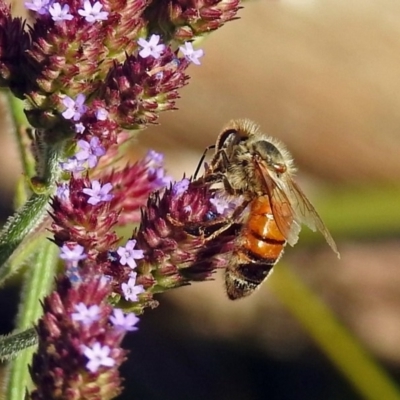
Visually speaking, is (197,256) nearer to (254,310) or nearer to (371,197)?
(371,197)

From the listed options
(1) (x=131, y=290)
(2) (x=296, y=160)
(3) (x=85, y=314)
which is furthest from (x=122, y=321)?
(2) (x=296, y=160)

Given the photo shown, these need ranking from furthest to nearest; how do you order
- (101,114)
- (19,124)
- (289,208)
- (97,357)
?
1. (19,124)
2. (289,208)
3. (101,114)
4. (97,357)

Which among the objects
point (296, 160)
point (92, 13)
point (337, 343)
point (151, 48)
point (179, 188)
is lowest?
point (296, 160)

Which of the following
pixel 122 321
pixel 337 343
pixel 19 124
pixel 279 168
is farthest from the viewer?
pixel 337 343

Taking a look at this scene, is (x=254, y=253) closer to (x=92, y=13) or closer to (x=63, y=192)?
(x=63, y=192)

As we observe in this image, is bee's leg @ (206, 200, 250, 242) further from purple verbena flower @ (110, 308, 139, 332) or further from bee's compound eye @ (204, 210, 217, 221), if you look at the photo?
purple verbena flower @ (110, 308, 139, 332)

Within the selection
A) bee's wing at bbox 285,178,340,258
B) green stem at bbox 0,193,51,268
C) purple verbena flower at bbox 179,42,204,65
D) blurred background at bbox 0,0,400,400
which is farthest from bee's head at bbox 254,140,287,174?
blurred background at bbox 0,0,400,400
